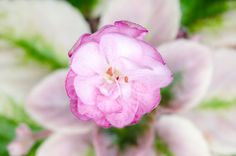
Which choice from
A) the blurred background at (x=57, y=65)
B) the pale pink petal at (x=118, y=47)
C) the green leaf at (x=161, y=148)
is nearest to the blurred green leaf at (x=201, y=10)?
the blurred background at (x=57, y=65)

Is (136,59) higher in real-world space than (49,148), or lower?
higher

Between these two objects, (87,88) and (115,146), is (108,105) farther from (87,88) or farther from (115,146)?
(115,146)

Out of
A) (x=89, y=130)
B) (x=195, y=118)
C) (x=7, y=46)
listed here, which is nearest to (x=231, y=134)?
(x=195, y=118)

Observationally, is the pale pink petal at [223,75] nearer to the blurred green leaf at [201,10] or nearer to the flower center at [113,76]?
the blurred green leaf at [201,10]

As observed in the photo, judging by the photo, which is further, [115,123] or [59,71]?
[59,71]

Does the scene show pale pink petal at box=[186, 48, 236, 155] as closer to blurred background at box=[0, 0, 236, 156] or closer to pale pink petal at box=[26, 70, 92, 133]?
blurred background at box=[0, 0, 236, 156]

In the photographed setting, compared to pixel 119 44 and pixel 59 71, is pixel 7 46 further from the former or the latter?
pixel 119 44
